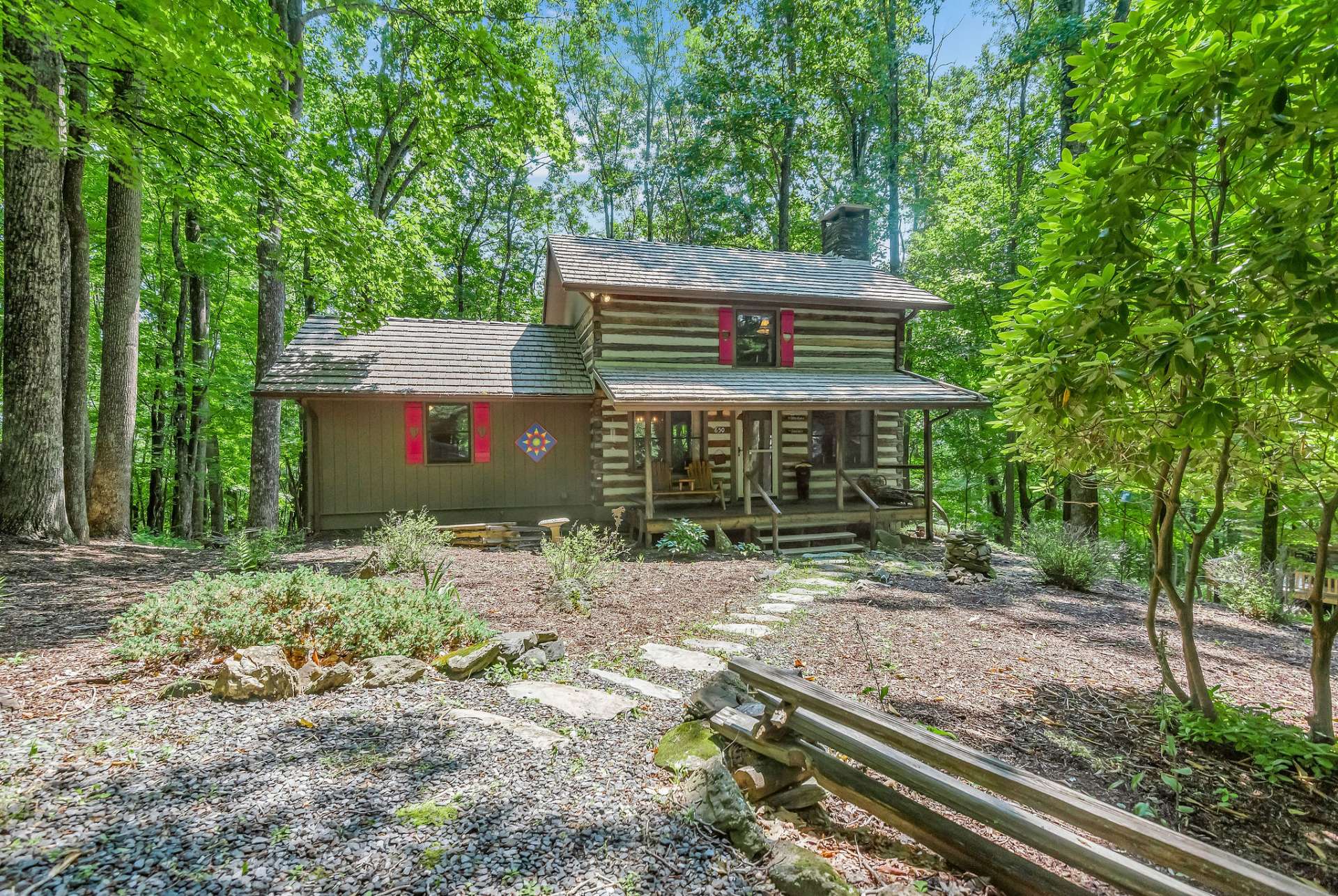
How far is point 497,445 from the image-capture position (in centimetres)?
1212

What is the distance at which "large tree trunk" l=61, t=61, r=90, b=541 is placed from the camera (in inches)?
288

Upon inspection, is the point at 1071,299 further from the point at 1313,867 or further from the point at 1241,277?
the point at 1313,867

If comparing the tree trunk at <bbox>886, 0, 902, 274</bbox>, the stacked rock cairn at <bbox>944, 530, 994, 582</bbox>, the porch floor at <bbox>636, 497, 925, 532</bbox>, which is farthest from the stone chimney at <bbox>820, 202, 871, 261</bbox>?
the stacked rock cairn at <bbox>944, 530, 994, 582</bbox>

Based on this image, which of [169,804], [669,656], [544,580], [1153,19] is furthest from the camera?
[544,580]

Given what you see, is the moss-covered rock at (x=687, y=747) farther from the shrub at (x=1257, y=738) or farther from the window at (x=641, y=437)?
the window at (x=641, y=437)

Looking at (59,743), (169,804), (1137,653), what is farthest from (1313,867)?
(59,743)

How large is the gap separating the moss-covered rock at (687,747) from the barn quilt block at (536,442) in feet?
32.1

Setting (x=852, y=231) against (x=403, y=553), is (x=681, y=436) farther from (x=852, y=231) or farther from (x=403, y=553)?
(x=852, y=231)

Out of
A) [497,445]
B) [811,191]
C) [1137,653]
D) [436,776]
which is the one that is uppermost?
[811,191]

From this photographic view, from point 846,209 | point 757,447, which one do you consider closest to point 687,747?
point 757,447

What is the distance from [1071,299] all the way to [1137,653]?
375 cm

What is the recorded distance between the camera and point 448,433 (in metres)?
12.0

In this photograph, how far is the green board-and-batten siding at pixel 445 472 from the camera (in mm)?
11148

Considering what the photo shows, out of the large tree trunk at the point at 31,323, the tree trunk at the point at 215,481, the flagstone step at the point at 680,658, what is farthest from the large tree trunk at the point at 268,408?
the flagstone step at the point at 680,658
